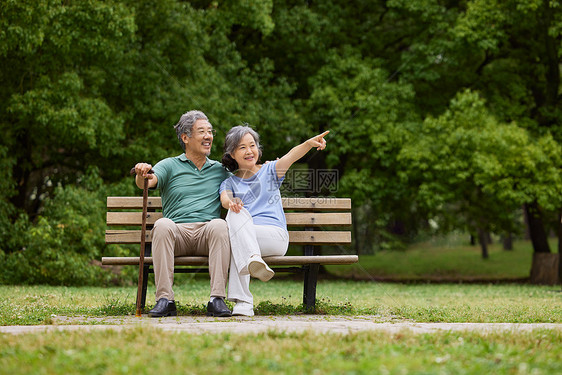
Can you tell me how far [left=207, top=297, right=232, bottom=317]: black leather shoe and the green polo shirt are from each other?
2.58 feet

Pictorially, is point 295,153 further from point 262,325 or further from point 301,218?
point 262,325

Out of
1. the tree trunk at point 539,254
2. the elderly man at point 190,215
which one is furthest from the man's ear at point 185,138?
the tree trunk at point 539,254

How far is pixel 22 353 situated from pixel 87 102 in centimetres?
1064

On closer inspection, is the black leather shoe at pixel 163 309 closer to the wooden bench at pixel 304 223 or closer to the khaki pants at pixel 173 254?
the khaki pants at pixel 173 254

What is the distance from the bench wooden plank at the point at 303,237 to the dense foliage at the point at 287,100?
6.66 metres

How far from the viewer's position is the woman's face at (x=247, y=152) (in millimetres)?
5535

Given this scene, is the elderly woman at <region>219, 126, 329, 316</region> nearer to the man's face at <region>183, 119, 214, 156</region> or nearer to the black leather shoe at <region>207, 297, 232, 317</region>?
the black leather shoe at <region>207, 297, 232, 317</region>

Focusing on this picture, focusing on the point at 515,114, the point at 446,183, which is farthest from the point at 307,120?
the point at 515,114

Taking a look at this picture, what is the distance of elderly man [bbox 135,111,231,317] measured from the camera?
197 inches

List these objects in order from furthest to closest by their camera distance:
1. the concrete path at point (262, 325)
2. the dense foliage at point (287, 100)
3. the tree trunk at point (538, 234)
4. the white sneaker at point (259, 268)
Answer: the tree trunk at point (538, 234)
the dense foliage at point (287, 100)
the white sneaker at point (259, 268)
the concrete path at point (262, 325)

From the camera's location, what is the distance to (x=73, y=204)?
1304cm

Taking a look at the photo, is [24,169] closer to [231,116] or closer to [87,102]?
[87,102]

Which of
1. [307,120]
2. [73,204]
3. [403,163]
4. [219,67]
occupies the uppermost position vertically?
[219,67]

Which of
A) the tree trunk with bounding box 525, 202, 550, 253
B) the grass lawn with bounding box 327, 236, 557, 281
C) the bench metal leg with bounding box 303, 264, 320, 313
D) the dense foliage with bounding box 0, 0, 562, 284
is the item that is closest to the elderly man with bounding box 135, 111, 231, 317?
the bench metal leg with bounding box 303, 264, 320, 313
